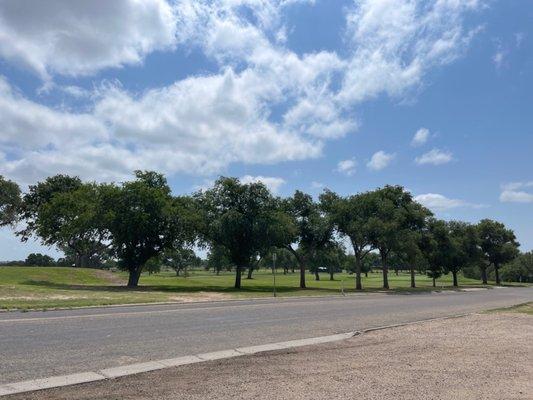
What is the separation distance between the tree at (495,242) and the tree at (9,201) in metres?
62.4

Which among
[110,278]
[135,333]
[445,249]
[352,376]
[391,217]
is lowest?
[352,376]

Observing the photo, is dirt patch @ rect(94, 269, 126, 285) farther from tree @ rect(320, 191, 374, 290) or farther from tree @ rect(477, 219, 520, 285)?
tree @ rect(477, 219, 520, 285)

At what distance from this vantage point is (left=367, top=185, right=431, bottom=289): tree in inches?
1764

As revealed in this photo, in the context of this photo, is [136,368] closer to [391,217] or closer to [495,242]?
[391,217]

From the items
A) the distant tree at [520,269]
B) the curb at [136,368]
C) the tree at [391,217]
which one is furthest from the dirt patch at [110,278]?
the distant tree at [520,269]

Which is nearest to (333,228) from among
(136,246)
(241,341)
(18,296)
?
(136,246)

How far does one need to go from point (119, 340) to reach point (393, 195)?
45.9 meters

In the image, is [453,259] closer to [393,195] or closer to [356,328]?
[393,195]

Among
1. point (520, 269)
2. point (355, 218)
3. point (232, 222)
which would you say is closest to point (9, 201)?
point (232, 222)

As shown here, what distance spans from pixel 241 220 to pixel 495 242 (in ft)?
161

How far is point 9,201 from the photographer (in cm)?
5947

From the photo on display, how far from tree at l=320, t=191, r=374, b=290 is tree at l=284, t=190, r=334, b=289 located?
2.86 feet

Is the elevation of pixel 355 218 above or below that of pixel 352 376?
above

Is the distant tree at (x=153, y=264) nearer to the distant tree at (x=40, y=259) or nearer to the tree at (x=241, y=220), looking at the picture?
the tree at (x=241, y=220)
